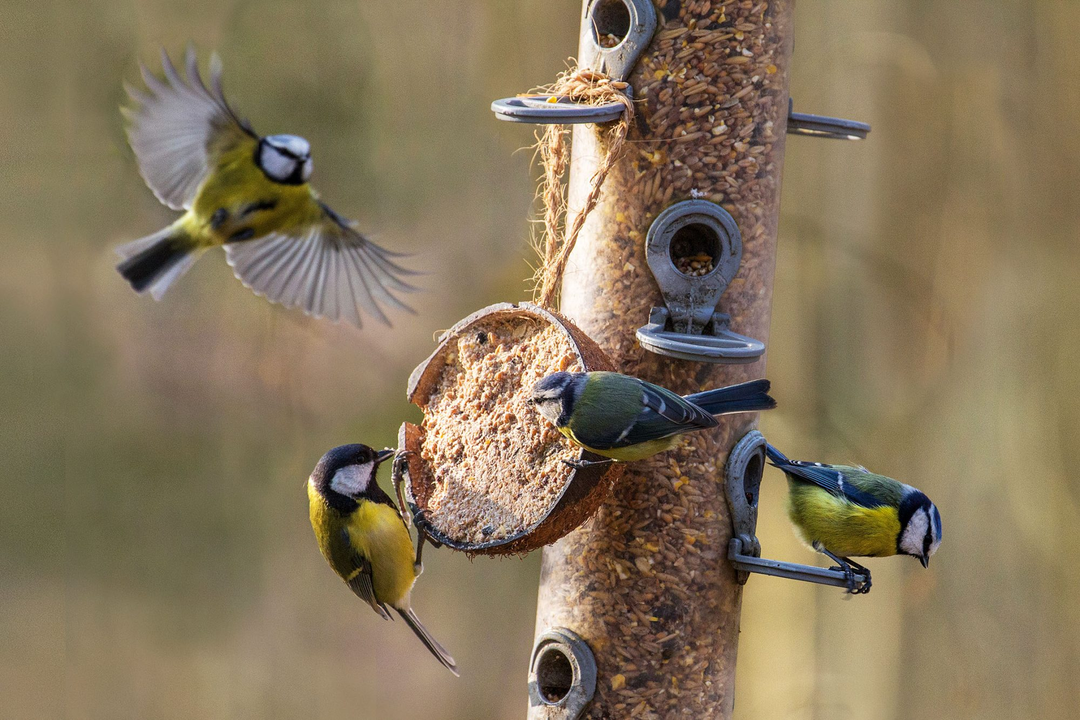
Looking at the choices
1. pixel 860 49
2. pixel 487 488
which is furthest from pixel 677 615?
pixel 860 49

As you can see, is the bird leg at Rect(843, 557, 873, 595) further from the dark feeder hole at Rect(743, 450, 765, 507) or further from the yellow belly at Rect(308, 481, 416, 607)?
the yellow belly at Rect(308, 481, 416, 607)

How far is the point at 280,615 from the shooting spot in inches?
235

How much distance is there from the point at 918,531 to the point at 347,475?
165 cm

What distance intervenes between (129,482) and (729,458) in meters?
4.37

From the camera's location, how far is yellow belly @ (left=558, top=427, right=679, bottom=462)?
2.32 metres

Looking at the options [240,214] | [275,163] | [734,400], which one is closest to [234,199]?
[240,214]

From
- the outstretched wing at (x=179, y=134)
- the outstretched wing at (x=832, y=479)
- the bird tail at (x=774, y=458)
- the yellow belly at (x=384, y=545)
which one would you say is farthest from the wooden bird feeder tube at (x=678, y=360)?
the outstretched wing at (x=179, y=134)

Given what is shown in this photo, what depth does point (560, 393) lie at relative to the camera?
2305 mm

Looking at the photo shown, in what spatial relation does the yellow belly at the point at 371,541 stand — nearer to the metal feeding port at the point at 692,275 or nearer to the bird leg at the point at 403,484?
the bird leg at the point at 403,484

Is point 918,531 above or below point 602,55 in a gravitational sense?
below

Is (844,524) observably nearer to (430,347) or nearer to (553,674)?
(553,674)

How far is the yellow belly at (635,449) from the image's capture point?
2322 millimetres

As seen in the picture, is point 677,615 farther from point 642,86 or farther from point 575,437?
point 642,86

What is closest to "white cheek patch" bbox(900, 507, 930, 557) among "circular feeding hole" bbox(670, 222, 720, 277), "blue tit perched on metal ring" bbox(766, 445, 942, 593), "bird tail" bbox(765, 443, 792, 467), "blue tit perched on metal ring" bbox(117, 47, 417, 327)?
"blue tit perched on metal ring" bbox(766, 445, 942, 593)
